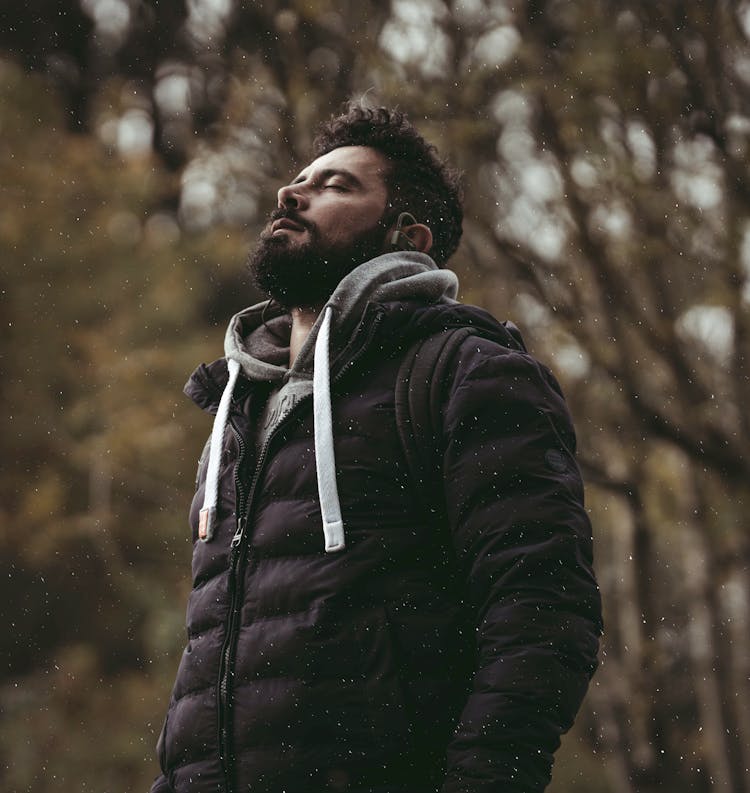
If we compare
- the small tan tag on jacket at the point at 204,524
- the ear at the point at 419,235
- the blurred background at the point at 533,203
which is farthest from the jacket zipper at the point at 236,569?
the blurred background at the point at 533,203

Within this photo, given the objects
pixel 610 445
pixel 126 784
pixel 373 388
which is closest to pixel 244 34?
pixel 610 445

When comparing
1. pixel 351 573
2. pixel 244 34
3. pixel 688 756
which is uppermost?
pixel 244 34

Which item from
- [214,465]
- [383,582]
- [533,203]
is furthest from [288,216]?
[533,203]

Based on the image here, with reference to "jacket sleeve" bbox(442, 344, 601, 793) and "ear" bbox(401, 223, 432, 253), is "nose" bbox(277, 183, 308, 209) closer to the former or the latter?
"ear" bbox(401, 223, 432, 253)

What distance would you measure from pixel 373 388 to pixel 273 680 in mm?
624

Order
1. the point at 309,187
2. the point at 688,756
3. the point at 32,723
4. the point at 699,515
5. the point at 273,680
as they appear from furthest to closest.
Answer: the point at 32,723 < the point at 688,756 < the point at 699,515 < the point at 309,187 < the point at 273,680

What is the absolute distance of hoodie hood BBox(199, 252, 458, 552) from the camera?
2191mm

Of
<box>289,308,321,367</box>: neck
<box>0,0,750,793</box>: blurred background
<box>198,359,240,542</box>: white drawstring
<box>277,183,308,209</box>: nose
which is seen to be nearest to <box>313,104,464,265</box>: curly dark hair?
<box>277,183,308,209</box>: nose

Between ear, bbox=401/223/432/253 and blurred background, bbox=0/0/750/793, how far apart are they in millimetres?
2941

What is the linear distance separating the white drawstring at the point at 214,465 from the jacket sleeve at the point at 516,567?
0.58 metres

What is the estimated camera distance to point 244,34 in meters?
7.08

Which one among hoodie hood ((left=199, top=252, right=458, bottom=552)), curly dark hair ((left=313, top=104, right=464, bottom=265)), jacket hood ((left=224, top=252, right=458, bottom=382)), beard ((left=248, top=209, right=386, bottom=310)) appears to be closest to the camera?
Result: hoodie hood ((left=199, top=252, right=458, bottom=552))

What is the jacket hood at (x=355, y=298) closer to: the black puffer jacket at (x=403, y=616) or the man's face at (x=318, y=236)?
the man's face at (x=318, y=236)

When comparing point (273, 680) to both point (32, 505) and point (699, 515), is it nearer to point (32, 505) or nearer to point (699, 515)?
point (699, 515)
